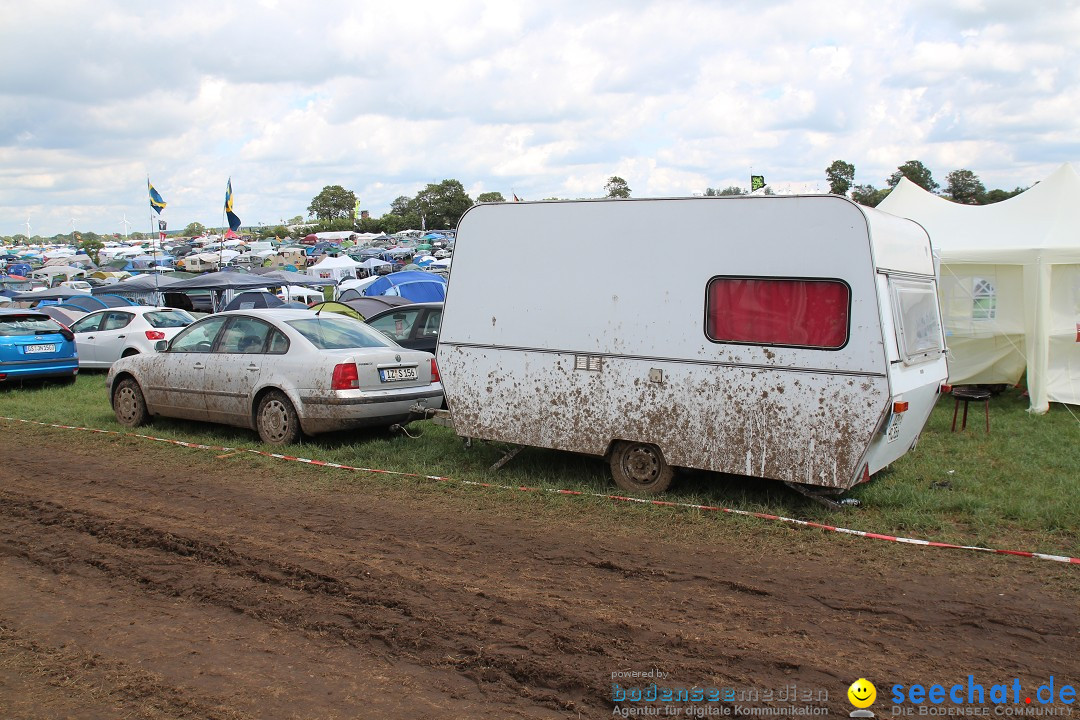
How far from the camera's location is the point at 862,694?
4012 millimetres

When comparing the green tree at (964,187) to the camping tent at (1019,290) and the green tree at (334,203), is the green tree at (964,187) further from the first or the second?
the green tree at (334,203)

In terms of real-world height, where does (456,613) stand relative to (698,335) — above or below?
below

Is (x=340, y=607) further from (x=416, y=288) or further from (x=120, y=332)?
(x=416, y=288)

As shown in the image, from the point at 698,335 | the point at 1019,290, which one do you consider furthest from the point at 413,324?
the point at 1019,290

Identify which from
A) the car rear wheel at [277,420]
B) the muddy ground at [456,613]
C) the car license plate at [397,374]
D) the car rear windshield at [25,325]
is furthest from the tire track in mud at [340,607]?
the car rear windshield at [25,325]

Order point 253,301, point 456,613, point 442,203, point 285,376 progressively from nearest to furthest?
point 456,613, point 285,376, point 253,301, point 442,203

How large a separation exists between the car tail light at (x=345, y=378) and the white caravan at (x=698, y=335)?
4.92 feet

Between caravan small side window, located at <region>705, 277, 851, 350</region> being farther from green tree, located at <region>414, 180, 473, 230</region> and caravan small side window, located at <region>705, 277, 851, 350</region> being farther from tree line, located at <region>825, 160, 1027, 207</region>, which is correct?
green tree, located at <region>414, 180, 473, 230</region>

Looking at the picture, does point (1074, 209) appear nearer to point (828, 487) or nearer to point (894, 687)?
point (828, 487)

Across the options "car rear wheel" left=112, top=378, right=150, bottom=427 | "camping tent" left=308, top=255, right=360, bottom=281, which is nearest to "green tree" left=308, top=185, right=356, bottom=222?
"camping tent" left=308, top=255, right=360, bottom=281

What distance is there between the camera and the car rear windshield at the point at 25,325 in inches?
616

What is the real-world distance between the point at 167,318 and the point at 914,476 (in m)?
15.5

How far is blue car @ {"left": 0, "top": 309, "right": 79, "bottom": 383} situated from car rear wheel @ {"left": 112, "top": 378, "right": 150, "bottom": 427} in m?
5.09

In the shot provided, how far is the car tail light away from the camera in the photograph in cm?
940
